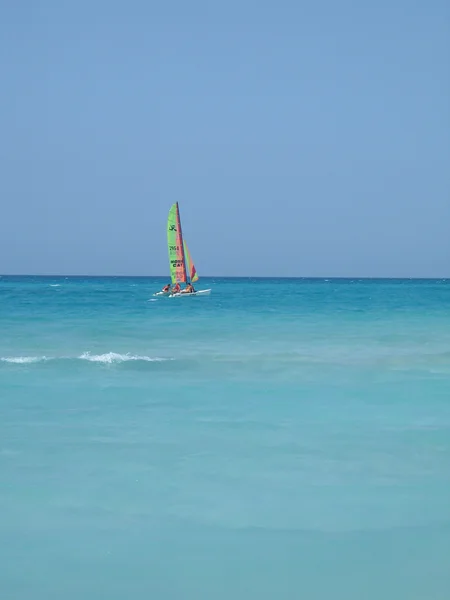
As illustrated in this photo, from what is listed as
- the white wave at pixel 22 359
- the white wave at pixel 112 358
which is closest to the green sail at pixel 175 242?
the white wave at pixel 112 358

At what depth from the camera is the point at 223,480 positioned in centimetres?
841

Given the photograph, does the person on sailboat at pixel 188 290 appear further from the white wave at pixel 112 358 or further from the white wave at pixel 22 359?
the white wave at pixel 22 359

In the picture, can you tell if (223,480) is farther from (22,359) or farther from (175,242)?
(175,242)

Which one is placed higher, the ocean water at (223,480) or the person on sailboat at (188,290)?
the ocean water at (223,480)

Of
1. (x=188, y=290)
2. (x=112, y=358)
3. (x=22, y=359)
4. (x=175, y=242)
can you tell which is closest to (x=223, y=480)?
(x=112, y=358)

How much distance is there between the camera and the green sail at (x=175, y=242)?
50.7 meters

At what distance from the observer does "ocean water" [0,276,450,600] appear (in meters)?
6.11

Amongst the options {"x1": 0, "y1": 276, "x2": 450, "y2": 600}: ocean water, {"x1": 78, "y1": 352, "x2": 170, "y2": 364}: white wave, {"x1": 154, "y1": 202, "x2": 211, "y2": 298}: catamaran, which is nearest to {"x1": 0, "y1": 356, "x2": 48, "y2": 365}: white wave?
{"x1": 0, "y1": 276, "x2": 450, "y2": 600}: ocean water

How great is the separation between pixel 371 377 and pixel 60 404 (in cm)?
625

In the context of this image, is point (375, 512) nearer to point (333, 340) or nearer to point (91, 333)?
point (333, 340)

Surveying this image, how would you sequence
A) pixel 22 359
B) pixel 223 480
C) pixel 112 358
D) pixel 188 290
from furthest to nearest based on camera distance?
pixel 188 290, pixel 112 358, pixel 22 359, pixel 223 480

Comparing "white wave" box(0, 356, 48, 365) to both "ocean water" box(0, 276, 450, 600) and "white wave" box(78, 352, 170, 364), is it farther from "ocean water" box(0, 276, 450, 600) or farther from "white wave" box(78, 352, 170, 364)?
"white wave" box(78, 352, 170, 364)

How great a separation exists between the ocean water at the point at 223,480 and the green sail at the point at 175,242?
33476 millimetres

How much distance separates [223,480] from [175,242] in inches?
1705
